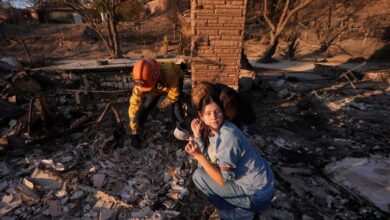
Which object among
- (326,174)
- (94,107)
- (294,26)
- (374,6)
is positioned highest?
(374,6)

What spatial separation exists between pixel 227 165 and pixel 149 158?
76.5 inches

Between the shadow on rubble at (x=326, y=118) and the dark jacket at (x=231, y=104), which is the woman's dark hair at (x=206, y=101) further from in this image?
the shadow on rubble at (x=326, y=118)

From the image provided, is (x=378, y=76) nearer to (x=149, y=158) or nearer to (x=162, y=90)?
(x=162, y=90)

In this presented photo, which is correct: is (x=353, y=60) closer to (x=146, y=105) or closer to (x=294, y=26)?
(x=294, y=26)

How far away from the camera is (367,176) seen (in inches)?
127

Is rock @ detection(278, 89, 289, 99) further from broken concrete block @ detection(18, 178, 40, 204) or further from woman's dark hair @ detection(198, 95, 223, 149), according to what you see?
broken concrete block @ detection(18, 178, 40, 204)

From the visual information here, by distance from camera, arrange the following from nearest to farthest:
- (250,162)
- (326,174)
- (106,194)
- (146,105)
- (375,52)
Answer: (250,162)
(106,194)
(326,174)
(146,105)
(375,52)

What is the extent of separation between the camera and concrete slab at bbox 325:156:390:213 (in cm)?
290

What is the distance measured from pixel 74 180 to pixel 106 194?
53 centimetres

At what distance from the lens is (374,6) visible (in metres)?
15.0

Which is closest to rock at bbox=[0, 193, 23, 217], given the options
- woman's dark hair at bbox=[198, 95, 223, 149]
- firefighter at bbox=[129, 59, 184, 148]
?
firefighter at bbox=[129, 59, 184, 148]

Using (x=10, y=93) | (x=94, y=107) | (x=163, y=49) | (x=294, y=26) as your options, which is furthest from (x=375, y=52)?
(x=10, y=93)

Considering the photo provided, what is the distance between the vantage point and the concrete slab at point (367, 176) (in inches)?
114

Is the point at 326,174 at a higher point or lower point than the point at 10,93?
lower
